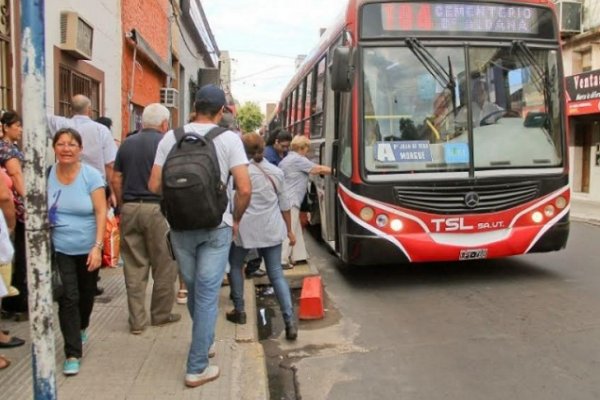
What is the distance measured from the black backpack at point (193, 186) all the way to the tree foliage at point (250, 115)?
78.1m

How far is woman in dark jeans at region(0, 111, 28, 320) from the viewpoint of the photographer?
4652 millimetres

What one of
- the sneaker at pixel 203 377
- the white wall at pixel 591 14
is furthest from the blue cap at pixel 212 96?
the white wall at pixel 591 14

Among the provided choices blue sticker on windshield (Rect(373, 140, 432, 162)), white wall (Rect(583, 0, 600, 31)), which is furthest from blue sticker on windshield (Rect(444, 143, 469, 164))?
white wall (Rect(583, 0, 600, 31))

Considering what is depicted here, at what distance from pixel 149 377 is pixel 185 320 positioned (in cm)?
125

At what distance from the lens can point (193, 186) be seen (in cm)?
352

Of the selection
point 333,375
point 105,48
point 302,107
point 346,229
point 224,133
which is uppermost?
point 105,48

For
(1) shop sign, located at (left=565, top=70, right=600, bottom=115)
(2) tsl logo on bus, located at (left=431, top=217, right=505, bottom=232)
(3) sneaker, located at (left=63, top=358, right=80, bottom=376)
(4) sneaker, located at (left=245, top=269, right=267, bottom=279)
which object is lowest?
(3) sneaker, located at (left=63, top=358, right=80, bottom=376)

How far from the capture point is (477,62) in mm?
6727

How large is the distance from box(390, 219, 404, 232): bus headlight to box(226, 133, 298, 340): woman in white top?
153 centimetres

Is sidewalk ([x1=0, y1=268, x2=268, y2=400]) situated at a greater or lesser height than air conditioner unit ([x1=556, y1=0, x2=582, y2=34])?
lesser

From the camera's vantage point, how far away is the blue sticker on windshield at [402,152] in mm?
6523

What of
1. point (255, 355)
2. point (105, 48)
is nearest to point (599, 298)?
point (255, 355)

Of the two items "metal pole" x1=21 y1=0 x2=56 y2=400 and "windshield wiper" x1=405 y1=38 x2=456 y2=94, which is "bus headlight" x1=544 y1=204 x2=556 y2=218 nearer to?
"windshield wiper" x1=405 y1=38 x2=456 y2=94

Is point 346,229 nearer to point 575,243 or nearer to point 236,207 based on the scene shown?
point 236,207
